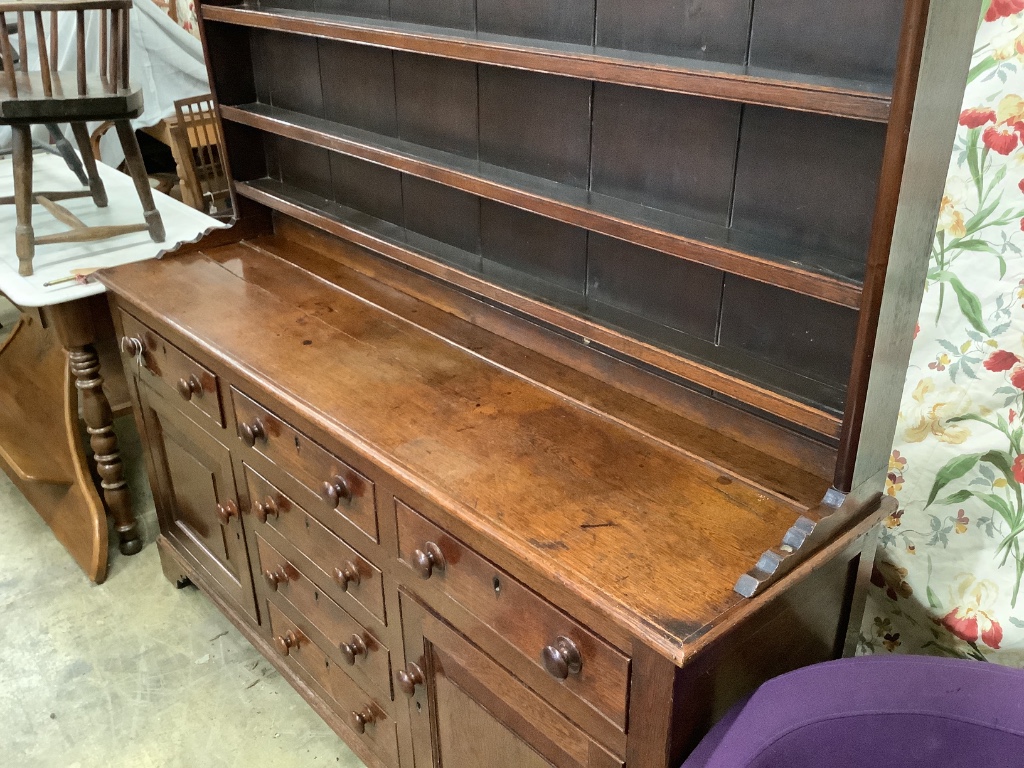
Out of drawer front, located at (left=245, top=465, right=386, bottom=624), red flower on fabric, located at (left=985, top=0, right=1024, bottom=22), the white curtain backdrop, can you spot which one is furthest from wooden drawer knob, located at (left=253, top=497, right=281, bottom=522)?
the white curtain backdrop

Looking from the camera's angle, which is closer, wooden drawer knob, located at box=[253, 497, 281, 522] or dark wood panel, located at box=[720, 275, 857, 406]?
dark wood panel, located at box=[720, 275, 857, 406]

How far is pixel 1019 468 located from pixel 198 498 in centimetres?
157

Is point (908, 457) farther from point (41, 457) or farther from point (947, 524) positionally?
point (41, 457)

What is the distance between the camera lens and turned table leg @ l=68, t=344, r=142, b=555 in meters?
2.04

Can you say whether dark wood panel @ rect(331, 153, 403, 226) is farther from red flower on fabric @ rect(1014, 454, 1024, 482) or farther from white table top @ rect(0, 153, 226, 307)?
red flower on fabric @ rect(1014, 454, 1024, 482)

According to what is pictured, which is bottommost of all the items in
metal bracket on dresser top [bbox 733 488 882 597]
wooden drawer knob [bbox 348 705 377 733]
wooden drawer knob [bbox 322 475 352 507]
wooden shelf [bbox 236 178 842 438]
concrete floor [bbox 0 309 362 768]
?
concrete floor [bbox 0 309 362 768]

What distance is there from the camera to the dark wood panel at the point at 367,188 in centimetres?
168

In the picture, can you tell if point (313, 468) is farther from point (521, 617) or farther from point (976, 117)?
point (976, 117)

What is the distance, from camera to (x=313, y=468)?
1.39 meters

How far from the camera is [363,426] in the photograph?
1.25 m

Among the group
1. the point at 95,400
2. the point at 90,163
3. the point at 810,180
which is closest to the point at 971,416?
the point at 810,180

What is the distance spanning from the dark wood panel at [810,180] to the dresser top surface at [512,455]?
0.30 metres

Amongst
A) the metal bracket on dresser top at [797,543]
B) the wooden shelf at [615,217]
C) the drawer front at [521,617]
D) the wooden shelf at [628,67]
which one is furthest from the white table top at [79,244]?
the metal bracket on dresser top at [797,543]

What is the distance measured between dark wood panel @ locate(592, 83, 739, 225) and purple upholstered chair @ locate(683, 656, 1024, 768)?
58 centimetres
